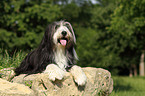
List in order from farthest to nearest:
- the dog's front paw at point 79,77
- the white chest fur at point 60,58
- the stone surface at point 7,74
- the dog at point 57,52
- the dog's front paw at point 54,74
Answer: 1. the stone surface at point 7,74
2. the white chest fur at point 60,58
3. the dog at point 57,52
4. the dog's front paw at point 79,77
5. the dog's front paw at point 54,74

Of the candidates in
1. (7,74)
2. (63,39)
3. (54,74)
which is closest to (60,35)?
(63,39)

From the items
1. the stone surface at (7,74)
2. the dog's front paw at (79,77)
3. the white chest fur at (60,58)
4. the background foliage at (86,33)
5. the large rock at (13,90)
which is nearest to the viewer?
the large rock at (13,90)

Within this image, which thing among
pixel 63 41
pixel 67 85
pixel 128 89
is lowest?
pixel 128 89

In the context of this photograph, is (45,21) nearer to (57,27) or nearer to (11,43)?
(11,43)

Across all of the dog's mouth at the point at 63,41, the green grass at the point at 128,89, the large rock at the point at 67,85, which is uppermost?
the dog's mouth at the point at 63,41

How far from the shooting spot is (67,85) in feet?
13.6

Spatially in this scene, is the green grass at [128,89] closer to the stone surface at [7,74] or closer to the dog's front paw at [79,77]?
the dog's front paw at [79,77]

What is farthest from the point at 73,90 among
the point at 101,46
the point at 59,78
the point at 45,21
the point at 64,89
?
the point at 101,46

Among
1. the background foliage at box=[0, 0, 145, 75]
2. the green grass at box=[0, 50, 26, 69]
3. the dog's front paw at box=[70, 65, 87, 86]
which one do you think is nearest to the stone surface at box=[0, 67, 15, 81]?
the green grass at box=[0, 50, 26, 69]

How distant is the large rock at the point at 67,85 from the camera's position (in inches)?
157

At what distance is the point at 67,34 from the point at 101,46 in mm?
17431

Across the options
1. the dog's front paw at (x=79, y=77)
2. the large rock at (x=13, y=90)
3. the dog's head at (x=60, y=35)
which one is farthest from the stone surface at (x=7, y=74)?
the dog's front paw at (x=79, y=77)

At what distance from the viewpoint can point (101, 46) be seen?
2158cm

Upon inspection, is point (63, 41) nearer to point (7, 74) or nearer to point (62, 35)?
point (62, 35)
